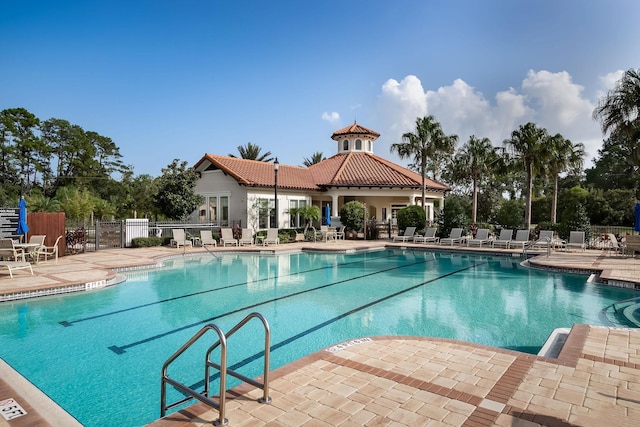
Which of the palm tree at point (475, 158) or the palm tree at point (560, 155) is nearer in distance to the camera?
the palm tree at point (560, 155)

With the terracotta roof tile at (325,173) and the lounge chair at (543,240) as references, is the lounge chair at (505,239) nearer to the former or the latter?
the lounge chair at (543,240)

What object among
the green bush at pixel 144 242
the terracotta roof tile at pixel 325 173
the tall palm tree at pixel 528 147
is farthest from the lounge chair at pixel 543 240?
the green bush at pixel 144 242

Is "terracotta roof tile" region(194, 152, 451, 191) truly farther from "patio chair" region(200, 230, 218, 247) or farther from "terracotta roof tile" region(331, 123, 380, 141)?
"patio chair" region(200, 230, 218, 247)

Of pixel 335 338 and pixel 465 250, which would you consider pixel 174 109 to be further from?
pixel 335 338

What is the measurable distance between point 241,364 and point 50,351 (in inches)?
135

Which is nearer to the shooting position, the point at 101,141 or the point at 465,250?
the point at 465,250

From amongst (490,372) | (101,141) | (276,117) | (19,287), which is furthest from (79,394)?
(101,141)

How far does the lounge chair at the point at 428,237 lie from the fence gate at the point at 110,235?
53.7 feet

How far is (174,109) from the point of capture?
2564 cm

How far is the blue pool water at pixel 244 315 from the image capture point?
579 centimetres

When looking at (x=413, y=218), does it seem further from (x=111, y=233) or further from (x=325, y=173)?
(x=111, y=233)

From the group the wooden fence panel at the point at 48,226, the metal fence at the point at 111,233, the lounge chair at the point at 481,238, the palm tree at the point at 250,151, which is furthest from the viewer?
the palm tree at the point at 250,151

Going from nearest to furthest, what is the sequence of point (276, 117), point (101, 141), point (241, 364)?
point (241, 364), point (276, 117), point (101, 141)

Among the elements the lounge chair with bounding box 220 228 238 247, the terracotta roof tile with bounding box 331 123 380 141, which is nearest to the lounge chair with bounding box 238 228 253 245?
the lounge chair with bounding box 220 228 238 247
